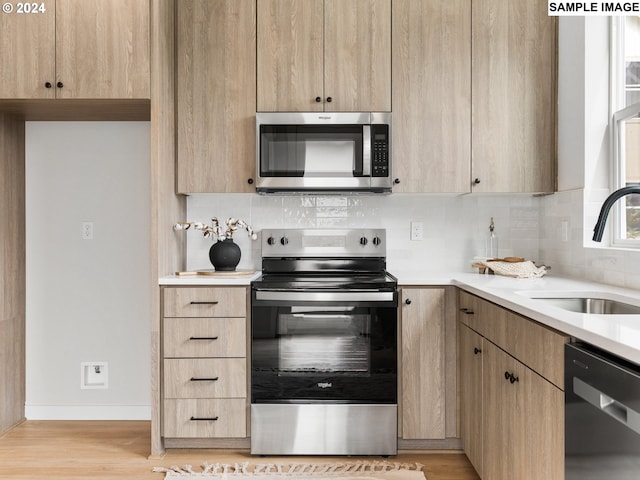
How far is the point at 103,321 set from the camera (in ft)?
9.83

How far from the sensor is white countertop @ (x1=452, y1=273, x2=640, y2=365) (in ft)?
3.67

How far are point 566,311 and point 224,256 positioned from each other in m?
1.77

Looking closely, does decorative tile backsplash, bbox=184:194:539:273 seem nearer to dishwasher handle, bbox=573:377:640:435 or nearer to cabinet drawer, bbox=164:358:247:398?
cabinet drawer, bbox=164:358:247:398

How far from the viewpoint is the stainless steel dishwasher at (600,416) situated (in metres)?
1.05

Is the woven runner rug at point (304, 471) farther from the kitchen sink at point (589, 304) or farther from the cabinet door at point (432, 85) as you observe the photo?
the cabinet door at point (432, 85)

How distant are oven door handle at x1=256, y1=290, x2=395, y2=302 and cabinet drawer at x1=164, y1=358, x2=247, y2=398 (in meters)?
0.34

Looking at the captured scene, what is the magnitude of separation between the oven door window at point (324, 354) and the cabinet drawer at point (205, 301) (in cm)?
10

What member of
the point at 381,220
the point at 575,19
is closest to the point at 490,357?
the point at 381,220

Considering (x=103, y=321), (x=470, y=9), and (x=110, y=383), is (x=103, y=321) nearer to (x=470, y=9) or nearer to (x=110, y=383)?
(x=110, y=383)

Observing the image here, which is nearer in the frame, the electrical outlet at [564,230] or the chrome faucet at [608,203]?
the chrome faucet at [608,203]

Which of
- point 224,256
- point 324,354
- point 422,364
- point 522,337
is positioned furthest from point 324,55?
point 522,337

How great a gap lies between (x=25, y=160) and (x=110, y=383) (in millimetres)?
1376

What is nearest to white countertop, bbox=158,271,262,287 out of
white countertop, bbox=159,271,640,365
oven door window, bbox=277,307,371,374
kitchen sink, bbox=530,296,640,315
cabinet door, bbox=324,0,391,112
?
white countertop, bbox=159,271,640,365

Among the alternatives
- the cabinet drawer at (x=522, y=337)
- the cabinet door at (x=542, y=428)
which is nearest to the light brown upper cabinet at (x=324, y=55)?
the cabinet drawer at (x=522, y=337)
